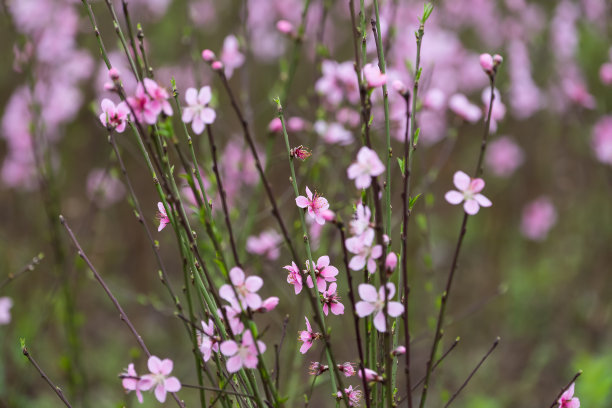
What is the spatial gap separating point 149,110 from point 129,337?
3.76 meters

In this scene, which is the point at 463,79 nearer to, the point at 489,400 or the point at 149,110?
the point at 489,400

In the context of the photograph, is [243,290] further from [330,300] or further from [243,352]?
[330,300]

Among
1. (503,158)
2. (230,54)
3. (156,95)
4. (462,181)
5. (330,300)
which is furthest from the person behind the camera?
(503,158)

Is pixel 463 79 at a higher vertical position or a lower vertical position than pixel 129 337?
higher

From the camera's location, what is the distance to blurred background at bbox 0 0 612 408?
2.93m

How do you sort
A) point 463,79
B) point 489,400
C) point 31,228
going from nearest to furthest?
point 489,400, point 31,228, point 463,79

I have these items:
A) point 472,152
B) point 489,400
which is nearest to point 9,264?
point 489,400

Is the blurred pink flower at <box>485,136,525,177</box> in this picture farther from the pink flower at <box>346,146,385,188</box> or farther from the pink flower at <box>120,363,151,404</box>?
the pink flower at <box>120,363,151,404</box>

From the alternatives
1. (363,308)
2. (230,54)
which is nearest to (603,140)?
(230,54)

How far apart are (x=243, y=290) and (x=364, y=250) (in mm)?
260

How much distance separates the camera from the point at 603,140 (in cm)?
383

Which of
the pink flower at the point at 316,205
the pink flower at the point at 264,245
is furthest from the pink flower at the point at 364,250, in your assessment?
the pink flower at the point at 264,245

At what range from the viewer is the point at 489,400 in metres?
3.40

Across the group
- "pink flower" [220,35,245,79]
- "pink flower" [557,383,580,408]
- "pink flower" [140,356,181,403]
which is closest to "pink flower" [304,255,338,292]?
"pink flower" [140,356,181,403]
